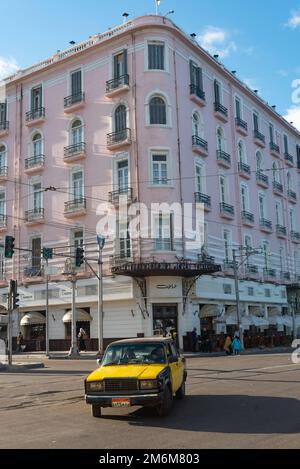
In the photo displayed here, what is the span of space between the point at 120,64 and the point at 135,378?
112 feet

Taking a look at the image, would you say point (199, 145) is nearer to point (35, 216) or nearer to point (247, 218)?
point (247, 218)

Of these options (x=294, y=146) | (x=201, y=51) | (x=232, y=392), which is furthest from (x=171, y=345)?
(x=294, y=146)

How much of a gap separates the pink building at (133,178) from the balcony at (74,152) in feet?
0.35

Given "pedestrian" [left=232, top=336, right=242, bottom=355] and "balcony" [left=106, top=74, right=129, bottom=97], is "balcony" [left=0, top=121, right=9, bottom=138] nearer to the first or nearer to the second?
"balcony" [left=106, top=74, right=129, bottom=97]

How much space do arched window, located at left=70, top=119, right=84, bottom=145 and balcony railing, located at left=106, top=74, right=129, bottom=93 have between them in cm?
373

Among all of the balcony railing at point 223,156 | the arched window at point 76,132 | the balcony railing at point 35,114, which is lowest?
→ the balcony railing at point 223,156

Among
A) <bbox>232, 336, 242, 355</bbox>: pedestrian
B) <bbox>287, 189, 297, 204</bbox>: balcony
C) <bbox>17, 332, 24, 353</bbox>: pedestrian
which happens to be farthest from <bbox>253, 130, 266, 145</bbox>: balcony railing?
<bbox>17, 332, 24, 353</bbox>: pedestrian

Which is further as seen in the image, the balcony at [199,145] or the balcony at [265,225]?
the balcony at [265,225]

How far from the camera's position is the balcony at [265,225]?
48469 mm

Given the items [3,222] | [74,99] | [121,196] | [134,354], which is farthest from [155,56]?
[134,354]

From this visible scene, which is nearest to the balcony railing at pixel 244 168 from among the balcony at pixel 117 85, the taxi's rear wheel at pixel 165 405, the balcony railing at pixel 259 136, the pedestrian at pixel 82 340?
the balcony railing at pixel 259 136

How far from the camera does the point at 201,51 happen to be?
42219mm

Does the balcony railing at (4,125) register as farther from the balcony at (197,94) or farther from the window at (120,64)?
the balcony at (197,94)

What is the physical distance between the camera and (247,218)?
45.9 m
